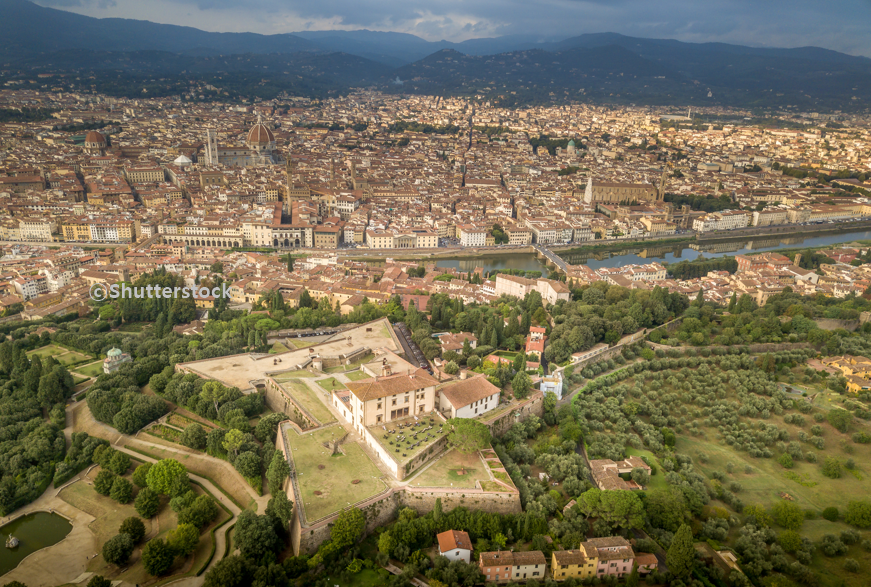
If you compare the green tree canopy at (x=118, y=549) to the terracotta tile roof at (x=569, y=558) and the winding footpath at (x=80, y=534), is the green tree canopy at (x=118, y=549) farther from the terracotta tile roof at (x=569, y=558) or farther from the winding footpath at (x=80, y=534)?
the terracotta tile roof at (x=569, y=558)

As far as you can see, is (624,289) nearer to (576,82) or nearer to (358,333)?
(358,333)

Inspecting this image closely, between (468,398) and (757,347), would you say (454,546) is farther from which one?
(757,347)

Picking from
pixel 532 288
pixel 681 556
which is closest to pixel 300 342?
pixel 532 288

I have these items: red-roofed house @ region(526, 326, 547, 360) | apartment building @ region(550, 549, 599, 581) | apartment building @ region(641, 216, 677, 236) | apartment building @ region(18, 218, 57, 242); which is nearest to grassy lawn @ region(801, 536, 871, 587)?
apartment building @ region(550, 549, 599, 581)

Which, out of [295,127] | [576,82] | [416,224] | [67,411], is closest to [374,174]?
[416,224]

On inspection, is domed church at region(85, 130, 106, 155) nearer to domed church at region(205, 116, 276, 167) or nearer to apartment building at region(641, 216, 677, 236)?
domed church at region(205, 116, 276, 167)

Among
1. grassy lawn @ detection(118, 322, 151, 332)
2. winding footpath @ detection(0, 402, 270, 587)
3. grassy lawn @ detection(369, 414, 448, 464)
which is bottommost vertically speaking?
grassy lawn @ detection(118, 322, 151, 332)

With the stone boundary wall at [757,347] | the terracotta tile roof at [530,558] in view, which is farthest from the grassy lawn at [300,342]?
the stone boundary wall at [757,347]
